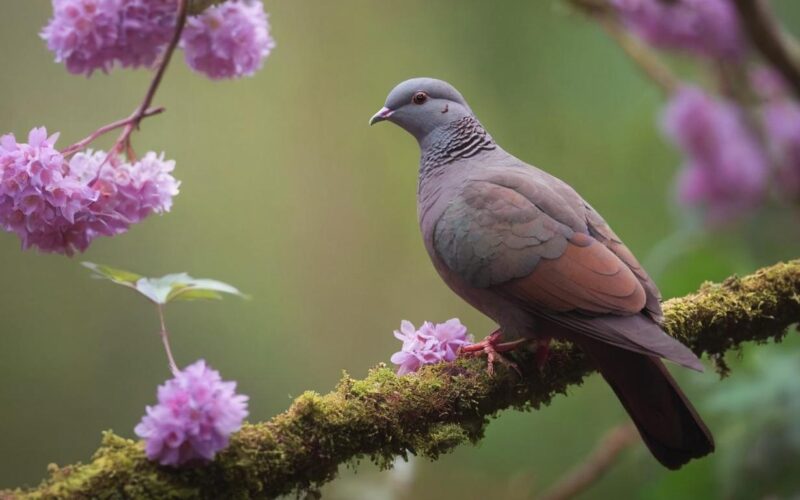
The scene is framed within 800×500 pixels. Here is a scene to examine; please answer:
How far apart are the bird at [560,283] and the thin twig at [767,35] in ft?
2.96

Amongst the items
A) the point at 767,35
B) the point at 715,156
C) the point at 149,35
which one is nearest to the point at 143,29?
the point at 149,35

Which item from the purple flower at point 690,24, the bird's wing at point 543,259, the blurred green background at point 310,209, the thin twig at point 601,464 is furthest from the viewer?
the blurred green background at point 310,209

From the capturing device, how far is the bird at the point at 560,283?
1850 millimetres

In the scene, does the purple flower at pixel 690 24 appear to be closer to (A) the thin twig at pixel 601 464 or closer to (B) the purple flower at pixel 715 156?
(B) the purple flower at pixel 715 156

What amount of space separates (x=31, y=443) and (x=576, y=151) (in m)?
4.00

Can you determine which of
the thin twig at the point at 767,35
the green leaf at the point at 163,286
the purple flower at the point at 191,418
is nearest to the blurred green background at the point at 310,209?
the thin twig at the point at 767,35

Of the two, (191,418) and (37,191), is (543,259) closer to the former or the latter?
(191,418)

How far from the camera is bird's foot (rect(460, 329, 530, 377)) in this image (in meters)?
1.92

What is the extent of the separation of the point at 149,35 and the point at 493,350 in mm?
1051

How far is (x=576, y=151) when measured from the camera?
6.50 m

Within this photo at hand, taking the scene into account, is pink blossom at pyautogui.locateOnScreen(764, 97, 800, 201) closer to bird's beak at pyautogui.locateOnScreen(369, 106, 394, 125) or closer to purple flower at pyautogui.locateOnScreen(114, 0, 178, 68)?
bird's beak at pyautogui.locateOnScreen(369, 106, 394, 125)

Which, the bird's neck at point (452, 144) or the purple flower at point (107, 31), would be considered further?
the bird's neck at point (452, 144)

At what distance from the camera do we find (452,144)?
2359mm

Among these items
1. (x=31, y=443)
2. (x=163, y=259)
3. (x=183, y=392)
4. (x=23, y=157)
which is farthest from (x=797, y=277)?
(x=31, y=443)
